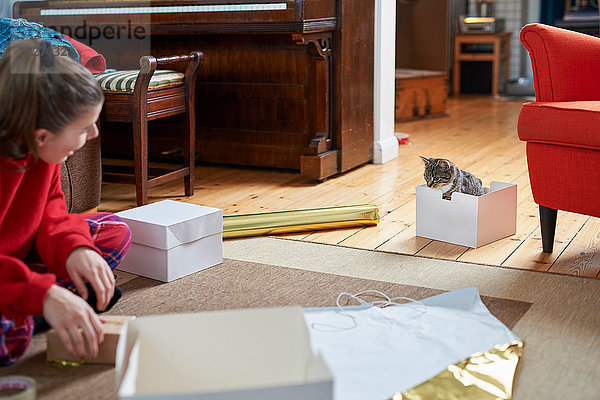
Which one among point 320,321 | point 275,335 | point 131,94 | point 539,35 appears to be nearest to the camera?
point 275,335

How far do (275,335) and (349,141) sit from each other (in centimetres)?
225

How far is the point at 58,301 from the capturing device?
132 cm

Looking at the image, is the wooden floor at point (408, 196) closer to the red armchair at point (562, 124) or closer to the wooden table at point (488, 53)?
the red armchair at point (562, 124)

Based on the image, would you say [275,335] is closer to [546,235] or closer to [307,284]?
[307,284]

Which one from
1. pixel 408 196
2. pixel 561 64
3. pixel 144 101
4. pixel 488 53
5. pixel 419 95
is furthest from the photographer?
pixel 488 53

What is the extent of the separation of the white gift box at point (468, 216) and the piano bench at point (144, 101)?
1057 millimetres

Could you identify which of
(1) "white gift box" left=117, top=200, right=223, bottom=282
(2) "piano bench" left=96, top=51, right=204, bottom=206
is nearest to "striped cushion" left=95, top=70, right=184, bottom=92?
(2) "piano bench" left=96, top=51, right=204, bottom=206

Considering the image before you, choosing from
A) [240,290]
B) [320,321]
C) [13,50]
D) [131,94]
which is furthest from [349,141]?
[13,50]

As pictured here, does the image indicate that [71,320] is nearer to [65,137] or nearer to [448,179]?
[65,137]

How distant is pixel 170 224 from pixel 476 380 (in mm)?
918

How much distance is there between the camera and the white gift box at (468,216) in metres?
2.28

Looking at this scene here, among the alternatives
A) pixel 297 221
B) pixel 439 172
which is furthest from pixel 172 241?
pixel 439 172

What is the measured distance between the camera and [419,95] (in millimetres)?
5324

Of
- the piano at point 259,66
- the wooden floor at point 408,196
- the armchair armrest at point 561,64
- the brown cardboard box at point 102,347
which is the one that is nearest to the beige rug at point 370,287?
the brown cardboard box at point 102,347
